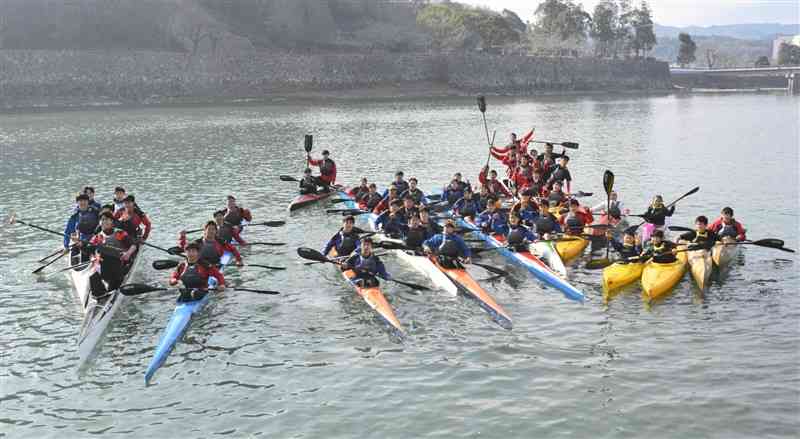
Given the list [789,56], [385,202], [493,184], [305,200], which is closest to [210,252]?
[385,202]

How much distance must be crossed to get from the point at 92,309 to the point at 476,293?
26.1 feet

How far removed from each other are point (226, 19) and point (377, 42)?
23467 millimetres

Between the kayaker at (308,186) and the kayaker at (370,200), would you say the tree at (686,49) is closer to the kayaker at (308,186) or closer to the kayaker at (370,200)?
the kayaker at (308,186)

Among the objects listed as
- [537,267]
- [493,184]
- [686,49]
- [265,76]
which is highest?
[686,49]

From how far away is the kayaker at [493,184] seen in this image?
24069 millimetres

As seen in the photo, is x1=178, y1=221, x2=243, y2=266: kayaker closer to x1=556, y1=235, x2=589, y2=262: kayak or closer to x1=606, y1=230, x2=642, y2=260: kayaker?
x1=556, y1=235, x2=589, y2=262: kayak

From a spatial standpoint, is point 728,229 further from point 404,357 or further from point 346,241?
point 404,357

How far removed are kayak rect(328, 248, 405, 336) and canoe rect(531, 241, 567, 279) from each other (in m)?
4.62

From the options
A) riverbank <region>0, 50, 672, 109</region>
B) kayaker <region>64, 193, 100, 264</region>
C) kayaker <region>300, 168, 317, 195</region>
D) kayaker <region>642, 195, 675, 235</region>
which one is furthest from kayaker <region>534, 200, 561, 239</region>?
riverbank <region>0, 50, 672, 109</region>

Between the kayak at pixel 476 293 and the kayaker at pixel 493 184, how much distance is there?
678cm

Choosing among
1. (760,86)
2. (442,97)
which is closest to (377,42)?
(442,97)

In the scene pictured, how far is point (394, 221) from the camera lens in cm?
2027

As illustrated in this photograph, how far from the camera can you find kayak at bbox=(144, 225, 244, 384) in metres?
13.2

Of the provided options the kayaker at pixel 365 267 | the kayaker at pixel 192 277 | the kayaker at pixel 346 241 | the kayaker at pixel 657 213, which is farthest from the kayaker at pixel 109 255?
the kayaker at pixel 657 213
